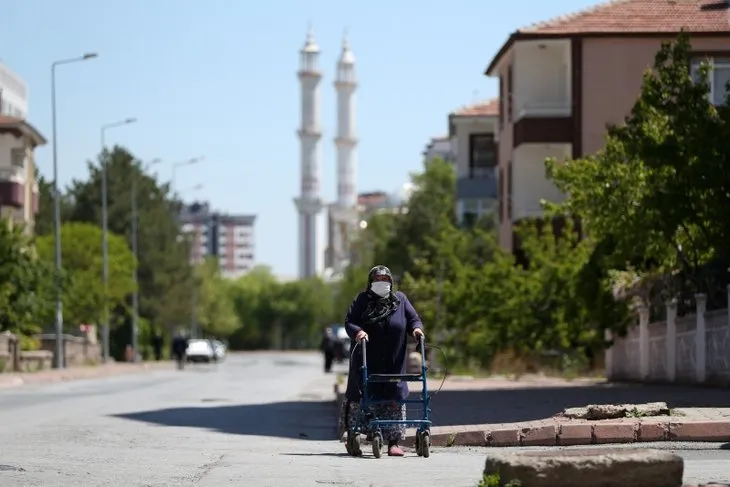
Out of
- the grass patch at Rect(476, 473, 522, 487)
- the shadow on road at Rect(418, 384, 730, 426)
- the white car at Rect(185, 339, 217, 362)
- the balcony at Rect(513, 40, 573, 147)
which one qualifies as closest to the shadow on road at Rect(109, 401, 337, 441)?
the shadow on road at Rect(418, 384, 730, 426)

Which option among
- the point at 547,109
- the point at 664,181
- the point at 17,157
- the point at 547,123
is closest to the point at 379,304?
the point at 664,181

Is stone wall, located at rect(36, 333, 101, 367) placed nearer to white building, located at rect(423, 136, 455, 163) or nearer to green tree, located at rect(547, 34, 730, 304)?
green tree, located at rect(547, 34, 730, 304)

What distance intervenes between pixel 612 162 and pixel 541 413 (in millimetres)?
12534

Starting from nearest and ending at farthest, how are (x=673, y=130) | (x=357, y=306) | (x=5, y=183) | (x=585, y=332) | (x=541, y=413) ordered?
(x=357, y=306) → (x=541, y=413) → (x=673, y=130) → (x=585, y=332) → (x=5, y=183)

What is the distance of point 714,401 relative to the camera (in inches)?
895

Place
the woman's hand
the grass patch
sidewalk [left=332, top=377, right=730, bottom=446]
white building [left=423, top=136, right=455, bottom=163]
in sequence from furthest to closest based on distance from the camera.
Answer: white building [left=423, top=136, right=455, bottom=163], sidewalk [left=332, top=377, right=730, bottom=446], the woman's hand, the grass patch

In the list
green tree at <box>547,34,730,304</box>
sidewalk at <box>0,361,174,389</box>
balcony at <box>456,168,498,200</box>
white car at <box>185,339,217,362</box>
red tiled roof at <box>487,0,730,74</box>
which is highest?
red tiled roof at <box>487,0,730,74</box>

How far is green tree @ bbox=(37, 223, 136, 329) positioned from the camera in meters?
78.2

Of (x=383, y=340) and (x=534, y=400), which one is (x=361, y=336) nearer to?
(x=383, y=340)

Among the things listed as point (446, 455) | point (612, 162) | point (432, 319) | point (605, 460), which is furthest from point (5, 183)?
point (605, 460)

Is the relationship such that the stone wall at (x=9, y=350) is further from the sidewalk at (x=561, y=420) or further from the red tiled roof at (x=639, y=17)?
the sidewalk at (x=561, y=420)

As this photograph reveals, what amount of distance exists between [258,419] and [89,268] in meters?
59.8

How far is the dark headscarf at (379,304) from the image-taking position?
16500mm

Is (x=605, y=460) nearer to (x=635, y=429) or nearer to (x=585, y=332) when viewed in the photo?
(x=635, y=429)
